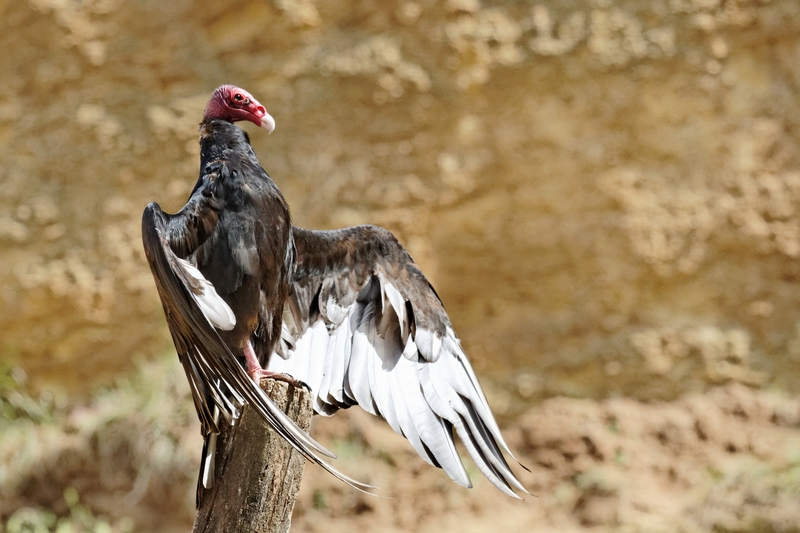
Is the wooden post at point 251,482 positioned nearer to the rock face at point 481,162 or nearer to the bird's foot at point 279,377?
the bird's foot at point 279,377

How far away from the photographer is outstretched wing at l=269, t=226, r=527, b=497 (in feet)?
8.89

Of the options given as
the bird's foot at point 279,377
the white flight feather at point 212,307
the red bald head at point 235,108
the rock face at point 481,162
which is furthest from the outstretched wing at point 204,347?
the rock face at point 481,162

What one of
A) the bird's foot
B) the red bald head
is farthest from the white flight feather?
the red bald head

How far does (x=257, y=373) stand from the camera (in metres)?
2.57

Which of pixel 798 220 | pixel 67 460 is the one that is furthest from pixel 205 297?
pixel 798 220

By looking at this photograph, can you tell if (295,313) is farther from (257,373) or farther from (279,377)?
(279,377)

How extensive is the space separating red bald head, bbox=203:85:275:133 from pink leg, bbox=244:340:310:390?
79 cm

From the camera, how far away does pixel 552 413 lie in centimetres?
561

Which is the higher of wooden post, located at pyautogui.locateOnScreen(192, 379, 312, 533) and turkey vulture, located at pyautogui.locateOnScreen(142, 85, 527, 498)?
turkey vulture, located at pyautogui.locateOnScreen(142, 85, 527, 498)

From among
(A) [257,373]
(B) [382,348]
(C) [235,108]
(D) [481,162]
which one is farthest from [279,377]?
(D) [481,162]

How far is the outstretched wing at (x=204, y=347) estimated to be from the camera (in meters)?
2.11

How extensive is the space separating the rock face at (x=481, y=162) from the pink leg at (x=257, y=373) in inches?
118

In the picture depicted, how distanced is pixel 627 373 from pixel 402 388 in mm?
3174

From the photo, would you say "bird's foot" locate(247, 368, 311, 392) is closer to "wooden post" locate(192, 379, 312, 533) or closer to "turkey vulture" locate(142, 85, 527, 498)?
"turkey vulture" locate(142, 85, 527, 498)
